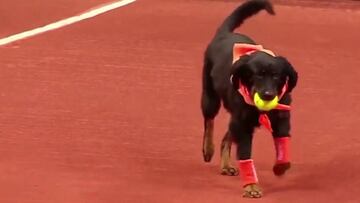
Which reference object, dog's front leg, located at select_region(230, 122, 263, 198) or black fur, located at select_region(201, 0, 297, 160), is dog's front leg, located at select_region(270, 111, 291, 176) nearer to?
black fur, located at select_region(201, 0, 297, 160)

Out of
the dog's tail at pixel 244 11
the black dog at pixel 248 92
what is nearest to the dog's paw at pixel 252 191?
the black dog at pixel 248 92

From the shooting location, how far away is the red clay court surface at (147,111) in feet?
14.0

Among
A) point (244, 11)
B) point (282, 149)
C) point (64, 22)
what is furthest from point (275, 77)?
point (64, 22)

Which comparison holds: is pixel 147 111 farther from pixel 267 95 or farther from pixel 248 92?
pixel 267 95

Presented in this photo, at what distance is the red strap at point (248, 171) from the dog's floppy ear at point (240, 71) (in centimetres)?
32

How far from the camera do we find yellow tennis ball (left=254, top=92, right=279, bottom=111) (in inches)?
152

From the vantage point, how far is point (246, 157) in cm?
401

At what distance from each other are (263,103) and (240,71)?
17cm

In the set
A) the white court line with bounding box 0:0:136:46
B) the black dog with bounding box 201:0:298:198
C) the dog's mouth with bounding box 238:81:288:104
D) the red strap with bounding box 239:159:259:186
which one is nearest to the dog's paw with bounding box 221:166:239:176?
the black dog with bounding box 201:0:298:198

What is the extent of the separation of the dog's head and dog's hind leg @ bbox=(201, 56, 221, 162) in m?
0.55

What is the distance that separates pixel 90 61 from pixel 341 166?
2656 mm

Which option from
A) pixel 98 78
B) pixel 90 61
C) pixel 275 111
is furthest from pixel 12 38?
pixel 275 111

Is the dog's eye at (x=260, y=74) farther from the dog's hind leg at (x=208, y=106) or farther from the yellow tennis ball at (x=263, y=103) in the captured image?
the dog's hind leg at (x=208, y=106)

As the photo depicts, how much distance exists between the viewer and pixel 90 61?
22.0 feet
